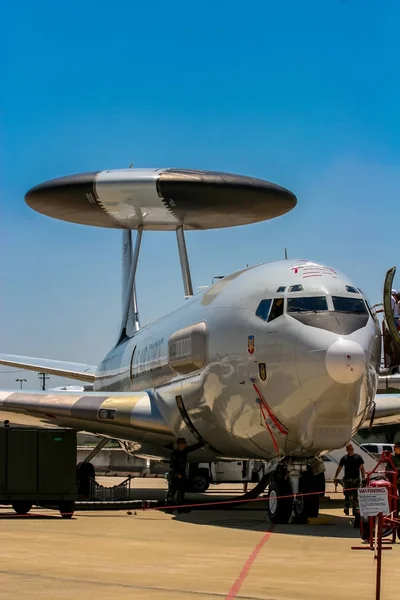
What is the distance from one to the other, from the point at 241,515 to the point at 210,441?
1.77 meters

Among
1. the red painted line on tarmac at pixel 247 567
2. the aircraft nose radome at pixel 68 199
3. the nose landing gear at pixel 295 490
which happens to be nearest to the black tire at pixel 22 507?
the nose landing gear at pixel 295 490

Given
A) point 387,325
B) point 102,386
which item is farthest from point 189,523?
point 102,386

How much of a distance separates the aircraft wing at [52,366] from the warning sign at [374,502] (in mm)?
27527

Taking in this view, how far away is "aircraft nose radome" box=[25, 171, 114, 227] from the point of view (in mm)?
40219

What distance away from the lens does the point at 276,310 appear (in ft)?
60.4

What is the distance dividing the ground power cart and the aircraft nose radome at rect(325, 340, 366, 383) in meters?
6.35

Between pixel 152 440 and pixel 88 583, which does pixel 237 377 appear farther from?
pixel 88 583

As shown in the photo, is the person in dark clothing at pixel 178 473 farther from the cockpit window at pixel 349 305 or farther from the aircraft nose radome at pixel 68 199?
the aircraft nose radome at pixel 68 199

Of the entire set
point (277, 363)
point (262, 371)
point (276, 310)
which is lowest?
point (262, 371)

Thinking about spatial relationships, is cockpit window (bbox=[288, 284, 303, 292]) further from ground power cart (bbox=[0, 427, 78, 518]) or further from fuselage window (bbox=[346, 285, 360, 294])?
ground power cart (bbox=[0, 427, 78, 518])

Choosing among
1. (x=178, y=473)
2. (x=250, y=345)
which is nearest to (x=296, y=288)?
(x=250, y=345)

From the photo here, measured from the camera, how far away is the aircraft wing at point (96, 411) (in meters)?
23.8

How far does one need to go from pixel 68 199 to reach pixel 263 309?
2418cm

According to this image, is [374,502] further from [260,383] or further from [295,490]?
[260,383]
